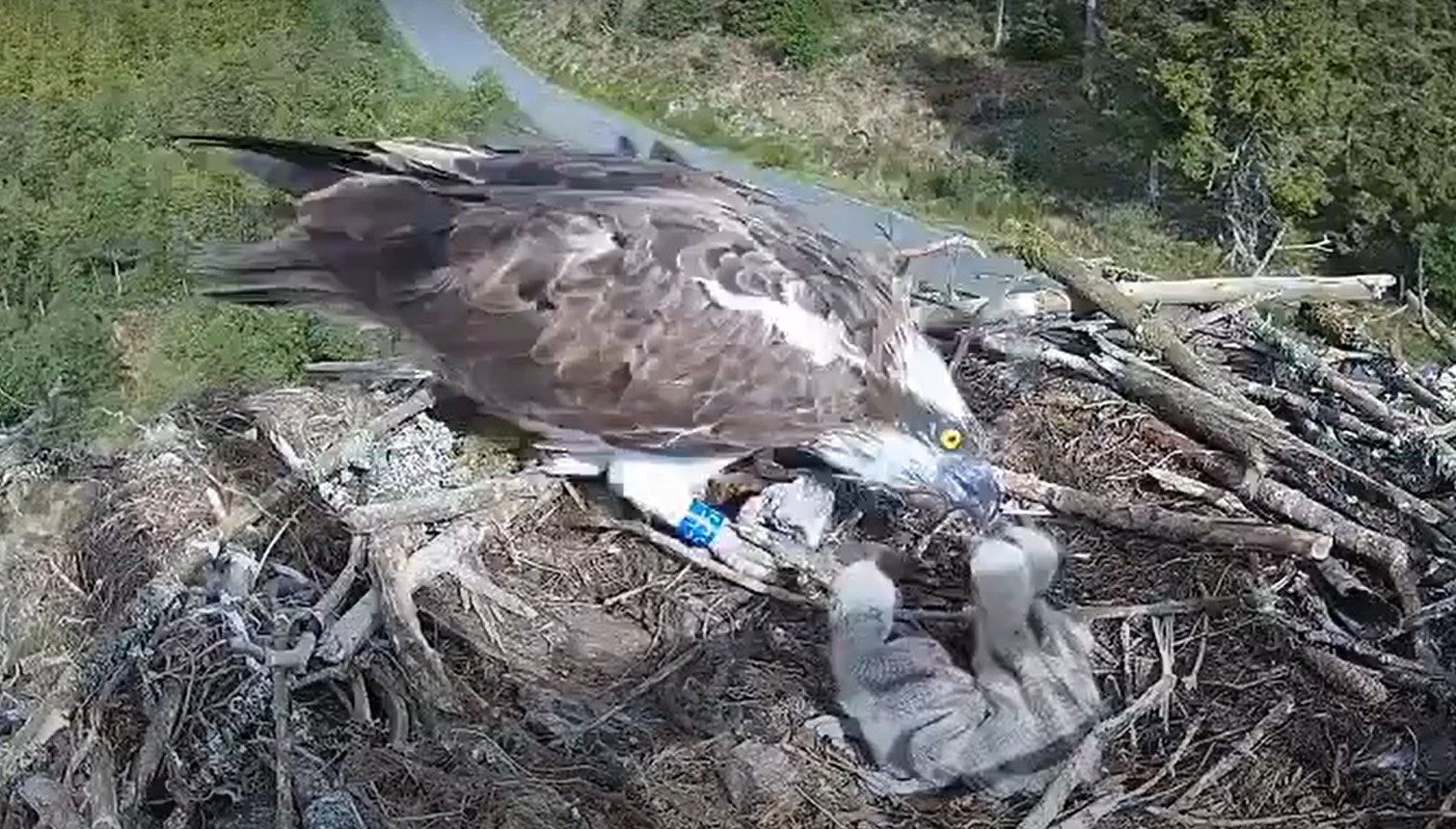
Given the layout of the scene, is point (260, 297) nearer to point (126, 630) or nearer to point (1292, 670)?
point (126, 630)

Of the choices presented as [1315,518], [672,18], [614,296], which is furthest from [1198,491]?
[672,18]

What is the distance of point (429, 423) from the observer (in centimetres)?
439

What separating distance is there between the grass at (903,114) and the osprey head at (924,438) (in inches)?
303

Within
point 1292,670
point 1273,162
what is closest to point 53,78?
point 1273,162

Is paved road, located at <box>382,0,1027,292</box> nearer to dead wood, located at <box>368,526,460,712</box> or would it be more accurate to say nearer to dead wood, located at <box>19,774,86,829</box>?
dead wood, located at <box>368,526,460,712</box>

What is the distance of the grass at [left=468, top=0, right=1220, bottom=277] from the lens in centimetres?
1243

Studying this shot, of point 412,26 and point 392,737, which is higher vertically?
point 392,737

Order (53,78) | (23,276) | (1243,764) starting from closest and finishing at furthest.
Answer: (1243,764) → (23,276) → (53,78)

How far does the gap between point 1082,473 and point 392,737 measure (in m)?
1.90

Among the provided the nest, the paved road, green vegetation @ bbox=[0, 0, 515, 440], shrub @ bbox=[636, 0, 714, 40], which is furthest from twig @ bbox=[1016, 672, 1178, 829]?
shrub @ bbox=[636, 0, 714, 40]

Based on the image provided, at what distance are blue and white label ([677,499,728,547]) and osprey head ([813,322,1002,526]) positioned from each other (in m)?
0.39

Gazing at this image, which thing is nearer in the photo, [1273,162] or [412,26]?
[1273,162]

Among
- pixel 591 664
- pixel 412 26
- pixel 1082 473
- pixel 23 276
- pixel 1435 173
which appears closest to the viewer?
pixel 591 664

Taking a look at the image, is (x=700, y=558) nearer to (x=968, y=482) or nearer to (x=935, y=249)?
(x=968, y=482)
